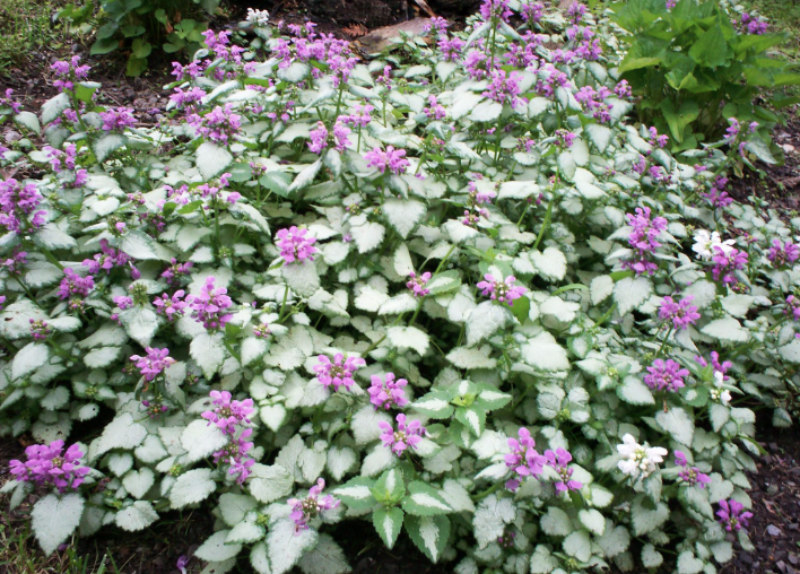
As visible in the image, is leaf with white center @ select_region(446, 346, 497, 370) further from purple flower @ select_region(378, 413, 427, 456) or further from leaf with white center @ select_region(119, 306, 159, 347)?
leaf with white center @ select_region(119, 306, 159, 347)

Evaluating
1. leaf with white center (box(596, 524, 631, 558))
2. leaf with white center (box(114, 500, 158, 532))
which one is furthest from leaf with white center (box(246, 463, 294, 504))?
leaf with white center (box(596, 524, 631, 558))

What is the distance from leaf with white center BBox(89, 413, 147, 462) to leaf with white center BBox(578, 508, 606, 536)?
1.64 metres

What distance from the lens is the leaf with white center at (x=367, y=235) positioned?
239 cm

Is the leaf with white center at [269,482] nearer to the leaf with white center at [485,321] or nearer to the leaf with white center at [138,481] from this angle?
the leaf with white center at [138,481]

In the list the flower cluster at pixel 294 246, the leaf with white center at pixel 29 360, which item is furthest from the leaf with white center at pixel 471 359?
the leaf with white center at pixel 29 360

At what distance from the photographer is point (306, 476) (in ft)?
6.54

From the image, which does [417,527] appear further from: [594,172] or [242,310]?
[594,172]

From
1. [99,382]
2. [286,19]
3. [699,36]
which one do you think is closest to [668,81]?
[699,36]

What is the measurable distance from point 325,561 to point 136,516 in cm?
69

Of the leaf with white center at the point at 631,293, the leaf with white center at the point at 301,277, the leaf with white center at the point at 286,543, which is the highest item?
the leaf with white center at the point at 301,277

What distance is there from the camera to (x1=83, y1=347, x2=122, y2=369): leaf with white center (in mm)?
2186

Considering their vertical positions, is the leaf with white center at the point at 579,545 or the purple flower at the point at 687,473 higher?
the purple flower at the point at 687,473

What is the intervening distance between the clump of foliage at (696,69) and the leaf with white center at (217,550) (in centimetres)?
409

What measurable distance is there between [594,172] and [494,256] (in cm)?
117
